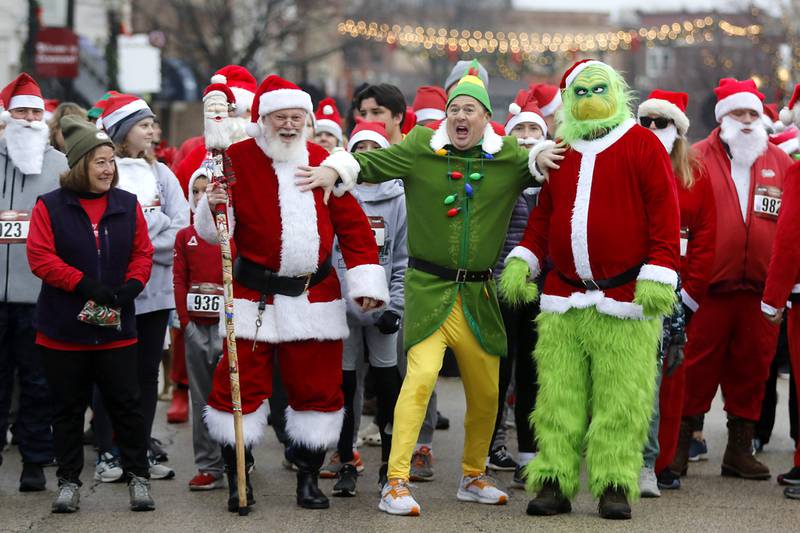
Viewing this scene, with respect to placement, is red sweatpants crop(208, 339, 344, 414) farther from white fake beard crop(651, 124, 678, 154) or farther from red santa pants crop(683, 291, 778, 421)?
red santa pants crop(683, 291, 778, 421)

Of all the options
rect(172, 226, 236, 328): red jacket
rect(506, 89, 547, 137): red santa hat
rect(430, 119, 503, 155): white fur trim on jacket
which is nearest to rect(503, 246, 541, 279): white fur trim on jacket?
rect(430, 119, 503, 155): white fur trim on jacket

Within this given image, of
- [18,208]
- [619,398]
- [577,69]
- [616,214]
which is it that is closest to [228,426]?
[18,208]

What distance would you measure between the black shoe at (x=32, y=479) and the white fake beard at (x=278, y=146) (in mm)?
2298

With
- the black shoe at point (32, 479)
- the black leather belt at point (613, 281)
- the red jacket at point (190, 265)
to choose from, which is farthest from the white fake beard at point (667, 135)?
the black shoe at point (32, 479)

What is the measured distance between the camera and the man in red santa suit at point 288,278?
23.2 ft

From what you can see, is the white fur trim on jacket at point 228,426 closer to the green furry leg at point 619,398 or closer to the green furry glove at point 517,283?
the green furry glove at point 517,283

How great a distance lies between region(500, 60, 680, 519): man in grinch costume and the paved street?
28 cm

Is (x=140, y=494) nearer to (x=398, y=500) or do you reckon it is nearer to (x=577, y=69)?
(x=398, y=500)

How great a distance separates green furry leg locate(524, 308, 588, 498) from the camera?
7062 mm

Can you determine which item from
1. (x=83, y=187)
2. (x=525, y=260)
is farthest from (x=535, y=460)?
(x=83, y=187)

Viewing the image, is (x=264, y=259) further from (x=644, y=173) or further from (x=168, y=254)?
(x=644, y=173)

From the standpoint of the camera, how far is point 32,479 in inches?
305

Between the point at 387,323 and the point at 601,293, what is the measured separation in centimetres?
131

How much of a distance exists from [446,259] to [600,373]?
1019 millimetres
